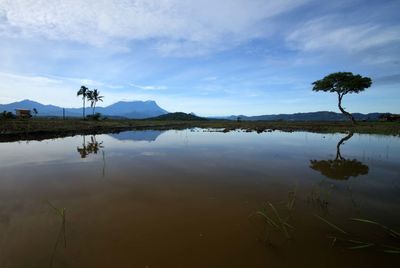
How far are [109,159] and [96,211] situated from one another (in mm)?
7768

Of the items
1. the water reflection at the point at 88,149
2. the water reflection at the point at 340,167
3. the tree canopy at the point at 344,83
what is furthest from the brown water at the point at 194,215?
the tree canopy at the point at 344,83

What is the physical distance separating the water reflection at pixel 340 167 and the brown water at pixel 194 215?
87mm

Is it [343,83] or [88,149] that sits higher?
[343,83]

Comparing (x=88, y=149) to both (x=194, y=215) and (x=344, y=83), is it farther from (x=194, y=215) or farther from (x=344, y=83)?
(x=344, y=83)

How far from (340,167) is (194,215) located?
9240 millimetres

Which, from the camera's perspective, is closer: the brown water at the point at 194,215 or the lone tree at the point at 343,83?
the brown water at the point at 194,215

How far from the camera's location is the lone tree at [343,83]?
146 ft

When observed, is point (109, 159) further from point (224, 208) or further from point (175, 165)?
point (224, 208)

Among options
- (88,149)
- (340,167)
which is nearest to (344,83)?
(340,167)

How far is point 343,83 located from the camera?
148 feet

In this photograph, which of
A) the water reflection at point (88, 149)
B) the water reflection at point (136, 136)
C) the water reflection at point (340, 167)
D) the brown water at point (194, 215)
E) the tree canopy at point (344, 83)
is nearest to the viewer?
the brown water at point (194, 215)

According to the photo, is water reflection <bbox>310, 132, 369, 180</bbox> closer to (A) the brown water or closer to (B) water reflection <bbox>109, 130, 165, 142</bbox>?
(A) the brown water

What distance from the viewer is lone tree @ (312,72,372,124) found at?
44.4 m

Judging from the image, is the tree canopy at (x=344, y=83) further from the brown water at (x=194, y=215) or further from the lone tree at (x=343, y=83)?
the brown water at (x=194, y=215)
